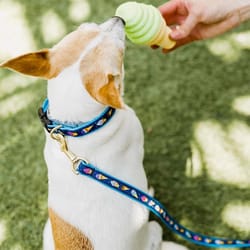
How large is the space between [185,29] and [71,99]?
0.77 meters

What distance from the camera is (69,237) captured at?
82.1 inches

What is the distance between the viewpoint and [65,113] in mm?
2008

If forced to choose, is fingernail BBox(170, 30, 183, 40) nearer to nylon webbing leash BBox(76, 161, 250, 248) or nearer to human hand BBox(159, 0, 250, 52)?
human hand BBox(159, 0, 250, 52)

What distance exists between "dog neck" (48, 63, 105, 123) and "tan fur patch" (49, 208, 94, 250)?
16.8 inches

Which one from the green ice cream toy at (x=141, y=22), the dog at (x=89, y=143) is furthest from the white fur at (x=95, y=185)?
the green ice cream toy at (x=141, y=22)

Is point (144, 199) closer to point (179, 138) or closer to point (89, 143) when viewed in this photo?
point (89, 143)

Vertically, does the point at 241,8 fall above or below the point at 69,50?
below

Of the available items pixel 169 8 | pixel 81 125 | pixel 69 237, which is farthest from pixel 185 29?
pixel 69 237

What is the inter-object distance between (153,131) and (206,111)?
328mm

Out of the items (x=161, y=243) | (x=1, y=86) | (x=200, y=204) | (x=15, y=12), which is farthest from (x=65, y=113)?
(x=15, y=12)

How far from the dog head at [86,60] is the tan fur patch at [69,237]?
1.80 feet

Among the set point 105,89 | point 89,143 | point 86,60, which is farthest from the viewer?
point 89,143

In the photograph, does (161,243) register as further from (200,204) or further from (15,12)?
(15,12)

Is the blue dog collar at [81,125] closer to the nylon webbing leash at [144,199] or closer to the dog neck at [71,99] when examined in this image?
the dog neck at [71,99]
